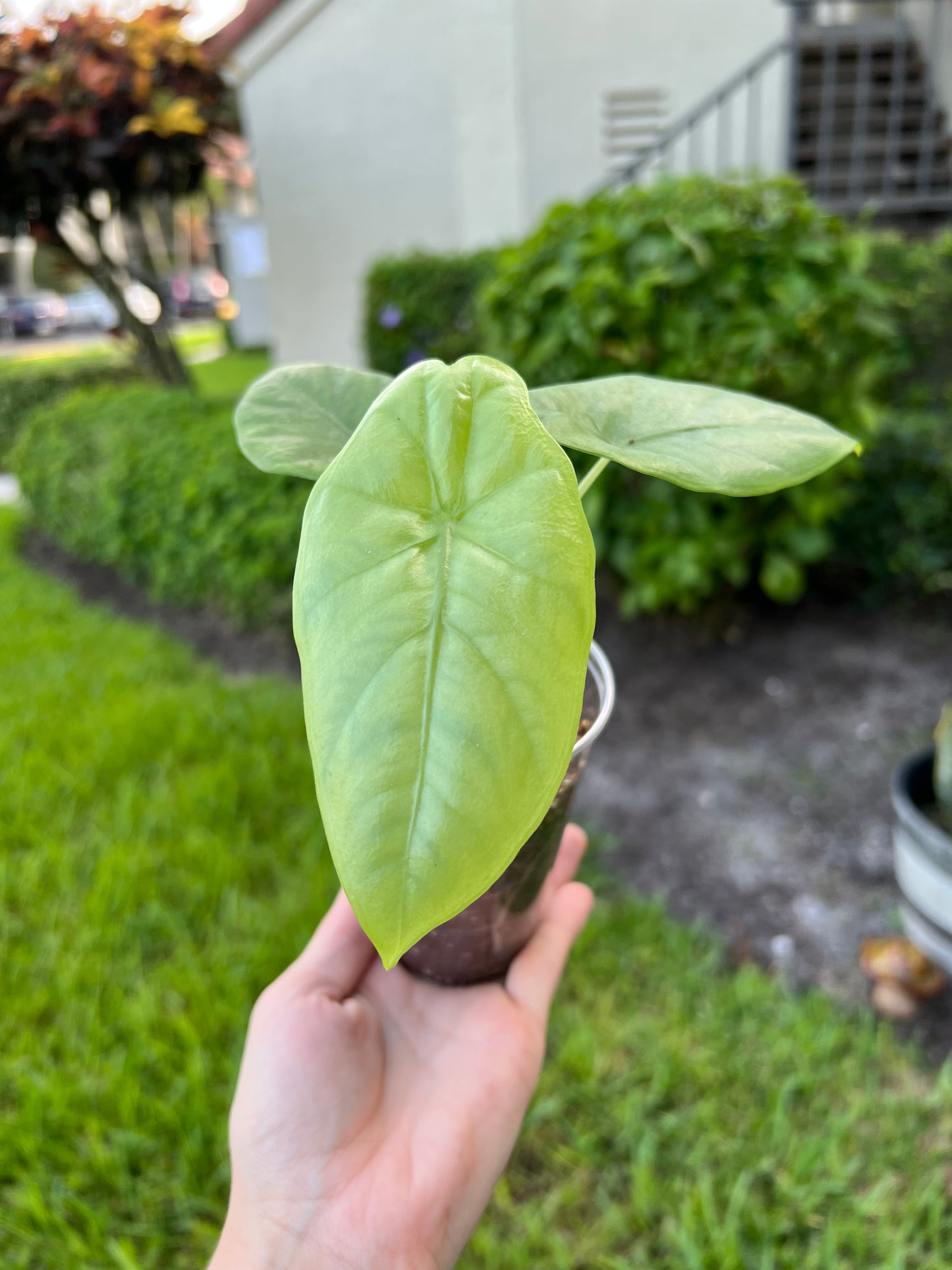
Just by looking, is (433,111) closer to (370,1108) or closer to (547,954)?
(547,954)

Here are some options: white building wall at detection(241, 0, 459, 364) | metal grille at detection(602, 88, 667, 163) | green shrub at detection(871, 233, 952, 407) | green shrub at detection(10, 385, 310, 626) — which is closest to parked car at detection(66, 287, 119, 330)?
white building wall at detection(241, 0, 459, 364)

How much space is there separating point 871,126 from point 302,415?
625 centimetres

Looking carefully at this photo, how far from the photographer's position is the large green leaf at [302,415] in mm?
740

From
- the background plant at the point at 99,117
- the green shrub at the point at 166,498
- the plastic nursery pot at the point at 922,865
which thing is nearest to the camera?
the plastic nursery pot at the point at 922,865

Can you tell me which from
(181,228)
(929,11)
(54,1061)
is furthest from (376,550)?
(181,228)

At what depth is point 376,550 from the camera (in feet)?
1.71

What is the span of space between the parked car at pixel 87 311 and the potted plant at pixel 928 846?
2302 cm

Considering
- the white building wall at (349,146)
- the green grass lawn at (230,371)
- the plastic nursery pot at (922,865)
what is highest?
the white building wall at (349,146)

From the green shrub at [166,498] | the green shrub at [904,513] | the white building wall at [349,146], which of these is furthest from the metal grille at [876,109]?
the green shrub at [166,498]

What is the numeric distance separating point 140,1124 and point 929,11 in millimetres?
7254

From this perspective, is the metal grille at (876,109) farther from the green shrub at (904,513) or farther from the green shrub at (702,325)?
the green shrub at (702,325)

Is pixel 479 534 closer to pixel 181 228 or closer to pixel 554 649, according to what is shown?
pixel 554 649

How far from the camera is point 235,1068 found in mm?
1426

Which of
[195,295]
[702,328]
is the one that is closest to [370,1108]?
[702,328]
